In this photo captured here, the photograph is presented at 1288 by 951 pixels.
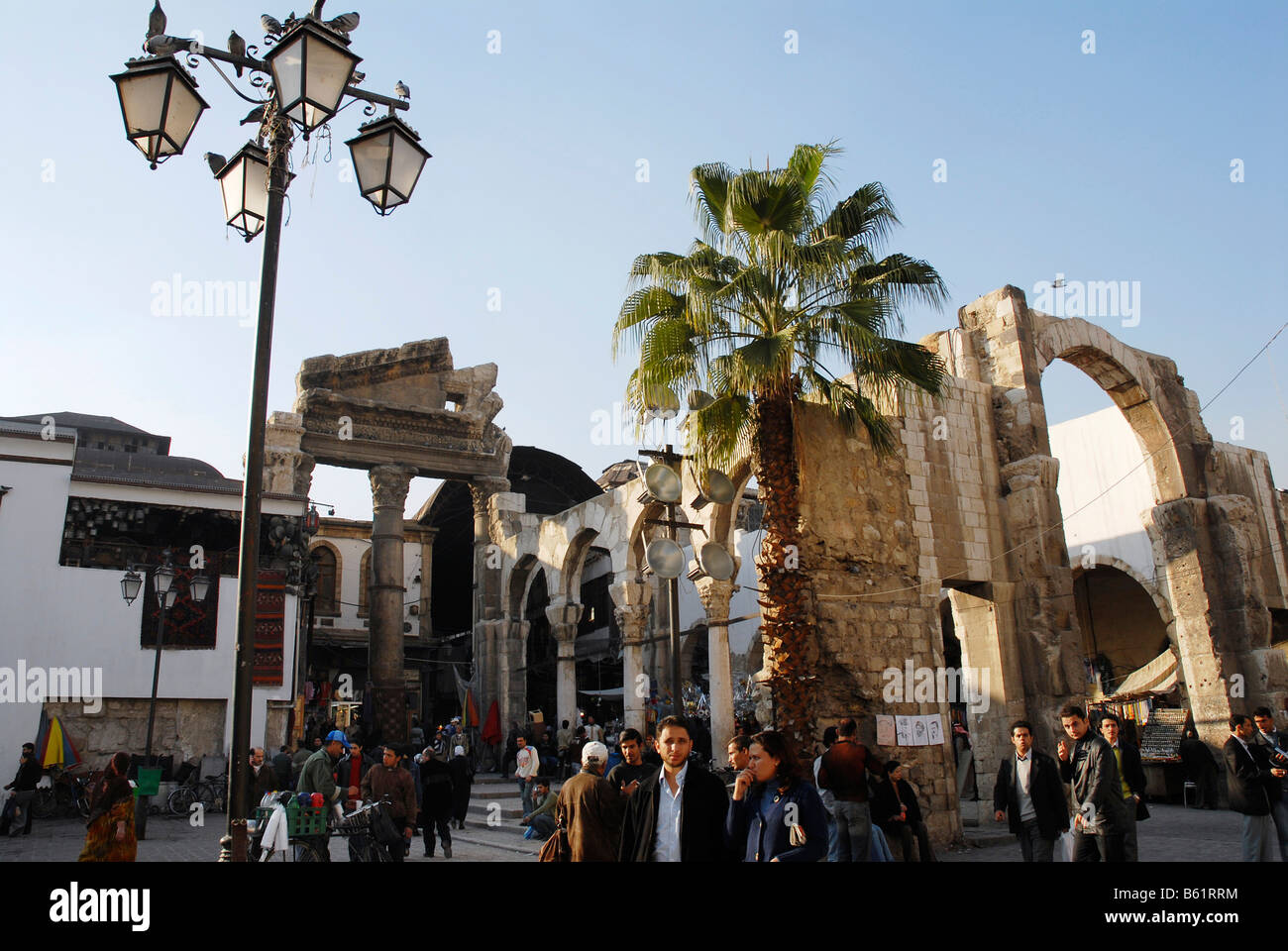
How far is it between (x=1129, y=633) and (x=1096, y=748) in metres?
21.8

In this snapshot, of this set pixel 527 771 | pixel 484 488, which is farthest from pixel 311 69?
pixel 484 488

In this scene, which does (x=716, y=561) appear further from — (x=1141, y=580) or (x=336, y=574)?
(x=336, y=574)

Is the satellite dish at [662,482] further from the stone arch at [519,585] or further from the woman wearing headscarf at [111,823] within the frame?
the stone arch at [519,585]

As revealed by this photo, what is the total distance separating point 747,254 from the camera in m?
10.9

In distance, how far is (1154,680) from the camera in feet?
63.7

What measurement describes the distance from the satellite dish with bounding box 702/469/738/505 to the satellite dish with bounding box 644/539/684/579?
121cm

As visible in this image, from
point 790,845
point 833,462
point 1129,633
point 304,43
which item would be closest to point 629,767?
point 790,845

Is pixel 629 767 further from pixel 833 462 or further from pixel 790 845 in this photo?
pixel 833 462

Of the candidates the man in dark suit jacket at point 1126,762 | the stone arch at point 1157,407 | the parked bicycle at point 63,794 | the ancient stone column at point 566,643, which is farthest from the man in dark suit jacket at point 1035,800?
the ancient stone column at point 566,643

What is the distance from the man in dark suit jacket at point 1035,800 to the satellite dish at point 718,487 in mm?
4802

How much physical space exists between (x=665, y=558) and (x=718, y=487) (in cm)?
154

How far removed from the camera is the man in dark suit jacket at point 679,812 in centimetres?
410

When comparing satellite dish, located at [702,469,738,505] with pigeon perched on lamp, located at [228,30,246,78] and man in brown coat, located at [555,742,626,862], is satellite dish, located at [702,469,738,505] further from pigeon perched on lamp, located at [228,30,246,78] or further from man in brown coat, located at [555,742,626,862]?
pigeon perched on lamp, located at [228,30,246,78]

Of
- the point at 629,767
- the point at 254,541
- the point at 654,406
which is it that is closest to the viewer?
the point at 254,541
